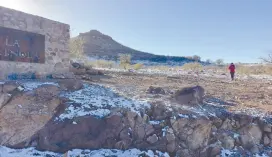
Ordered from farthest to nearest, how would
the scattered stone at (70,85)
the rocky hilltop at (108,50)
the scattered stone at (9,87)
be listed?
the rocky hilltop at (108,50) → the scattered stone at (70,85) → the scattered stone at (9,87)

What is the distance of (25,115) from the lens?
7.79m

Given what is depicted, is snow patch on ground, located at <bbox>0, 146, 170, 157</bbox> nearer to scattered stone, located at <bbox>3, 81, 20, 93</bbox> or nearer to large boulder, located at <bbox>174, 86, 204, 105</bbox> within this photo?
scattered stone, located at <bbox>3, 81, 20, 93</bbox>

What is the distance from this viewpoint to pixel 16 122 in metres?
7.69

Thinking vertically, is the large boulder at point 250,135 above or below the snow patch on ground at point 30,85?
below

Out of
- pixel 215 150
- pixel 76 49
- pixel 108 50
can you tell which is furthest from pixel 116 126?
pixel 108 50

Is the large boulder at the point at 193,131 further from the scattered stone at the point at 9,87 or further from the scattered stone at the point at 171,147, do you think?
the scattered stone at the point at 9,87

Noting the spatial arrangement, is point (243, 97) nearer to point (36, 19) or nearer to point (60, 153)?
point (60, 153)

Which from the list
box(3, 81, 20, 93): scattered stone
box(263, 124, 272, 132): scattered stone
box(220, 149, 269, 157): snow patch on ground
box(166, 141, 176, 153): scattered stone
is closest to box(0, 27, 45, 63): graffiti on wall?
box(3, 81, 20, 93): scattered stone

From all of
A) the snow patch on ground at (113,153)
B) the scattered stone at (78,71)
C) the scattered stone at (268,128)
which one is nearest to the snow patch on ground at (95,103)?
the snow patch on ground at (113,153)

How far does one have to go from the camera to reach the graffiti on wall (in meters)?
9.59

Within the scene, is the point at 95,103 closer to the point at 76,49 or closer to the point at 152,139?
the point at 152,139

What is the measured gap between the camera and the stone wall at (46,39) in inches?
380

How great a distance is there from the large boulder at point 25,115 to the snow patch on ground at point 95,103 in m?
0.51

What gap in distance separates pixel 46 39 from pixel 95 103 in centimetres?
424
